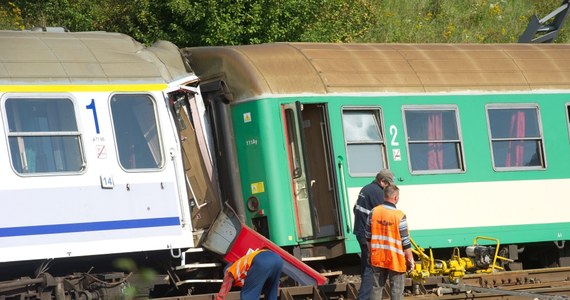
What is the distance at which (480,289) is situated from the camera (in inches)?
578

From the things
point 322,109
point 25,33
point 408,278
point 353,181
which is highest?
point 25,33

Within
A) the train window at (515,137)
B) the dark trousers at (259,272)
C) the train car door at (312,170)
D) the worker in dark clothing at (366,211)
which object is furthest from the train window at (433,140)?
the dark trousers at (259,272)

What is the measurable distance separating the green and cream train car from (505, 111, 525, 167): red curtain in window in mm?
21

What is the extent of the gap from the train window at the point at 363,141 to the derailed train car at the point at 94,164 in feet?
6.57

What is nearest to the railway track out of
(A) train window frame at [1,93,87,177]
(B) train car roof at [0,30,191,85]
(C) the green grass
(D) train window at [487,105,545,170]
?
(D) train window at [487,105,545,170]

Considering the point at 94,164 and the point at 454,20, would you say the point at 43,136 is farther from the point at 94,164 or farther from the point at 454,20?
the point at 454,20

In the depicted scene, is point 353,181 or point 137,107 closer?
point 137,107

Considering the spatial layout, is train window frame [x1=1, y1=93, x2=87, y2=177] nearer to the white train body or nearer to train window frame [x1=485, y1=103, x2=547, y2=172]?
the white train body

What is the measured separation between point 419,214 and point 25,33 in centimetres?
591

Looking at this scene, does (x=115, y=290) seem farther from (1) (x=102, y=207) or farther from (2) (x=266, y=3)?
(2) (x=266, y=3)

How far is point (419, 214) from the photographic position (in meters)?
15.7

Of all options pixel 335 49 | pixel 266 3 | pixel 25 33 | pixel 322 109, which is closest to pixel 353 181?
pixel 322 109

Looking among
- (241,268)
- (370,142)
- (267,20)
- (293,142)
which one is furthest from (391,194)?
(267,20)

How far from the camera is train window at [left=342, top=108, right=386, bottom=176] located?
1532 centimetres
